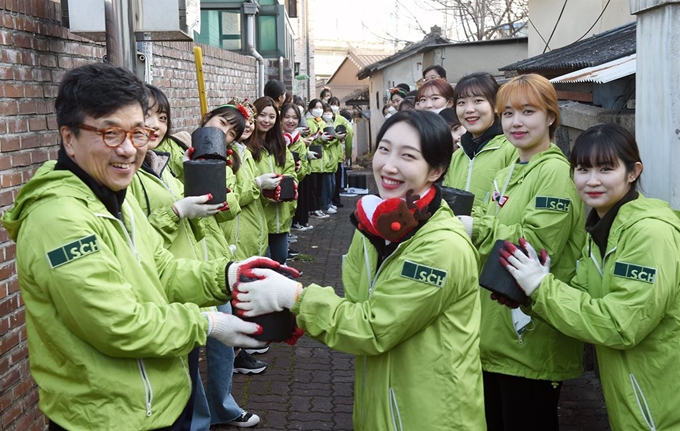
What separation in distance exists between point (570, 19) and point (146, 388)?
38.9 ft

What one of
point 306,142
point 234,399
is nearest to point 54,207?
point 234,399

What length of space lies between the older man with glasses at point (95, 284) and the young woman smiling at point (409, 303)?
1.49 ft

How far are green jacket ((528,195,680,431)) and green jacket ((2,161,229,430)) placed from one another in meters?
1.56

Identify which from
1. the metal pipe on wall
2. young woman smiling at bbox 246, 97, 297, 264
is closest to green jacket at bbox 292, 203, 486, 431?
the metal pipe on wall

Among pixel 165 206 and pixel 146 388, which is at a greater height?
pixel 165 206

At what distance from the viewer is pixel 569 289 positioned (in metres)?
3.29

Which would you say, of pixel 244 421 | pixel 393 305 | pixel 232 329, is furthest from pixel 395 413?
→ pixel 244 421

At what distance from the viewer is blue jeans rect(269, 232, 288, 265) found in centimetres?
761

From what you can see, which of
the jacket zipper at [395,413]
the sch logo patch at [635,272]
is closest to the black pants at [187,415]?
the jacket zipper at [395,413]

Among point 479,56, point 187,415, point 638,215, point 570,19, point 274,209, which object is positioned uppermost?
point 570,19

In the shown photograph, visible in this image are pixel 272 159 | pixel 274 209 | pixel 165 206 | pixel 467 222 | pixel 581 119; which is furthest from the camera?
pixel 272 159

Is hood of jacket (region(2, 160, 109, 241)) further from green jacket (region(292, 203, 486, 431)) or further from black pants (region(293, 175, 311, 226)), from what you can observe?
black pants (region(293, 175, 311, 226))

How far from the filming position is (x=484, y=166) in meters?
4.73

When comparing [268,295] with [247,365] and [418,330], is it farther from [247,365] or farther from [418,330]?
[247,365]
